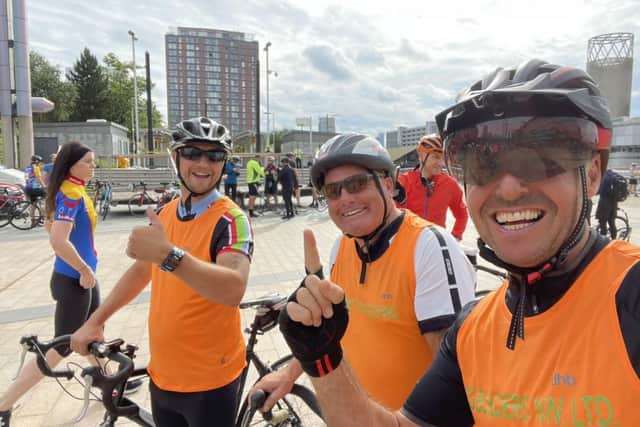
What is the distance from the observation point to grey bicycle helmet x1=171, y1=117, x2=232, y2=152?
253 centimetres

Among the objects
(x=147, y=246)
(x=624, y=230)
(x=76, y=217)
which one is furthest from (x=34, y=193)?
(x=624, y=230)

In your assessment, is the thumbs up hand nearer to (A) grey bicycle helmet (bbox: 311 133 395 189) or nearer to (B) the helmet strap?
(A) grey bicycle helmet (bbox: 311 133 395 189)

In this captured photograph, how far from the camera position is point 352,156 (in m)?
1.94

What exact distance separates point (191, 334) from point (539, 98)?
1.94m

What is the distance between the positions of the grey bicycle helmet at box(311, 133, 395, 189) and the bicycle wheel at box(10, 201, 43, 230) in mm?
13580

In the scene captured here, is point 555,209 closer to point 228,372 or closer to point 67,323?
point 228,372

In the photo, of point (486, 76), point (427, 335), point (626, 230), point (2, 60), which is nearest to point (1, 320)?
point (427, 335)

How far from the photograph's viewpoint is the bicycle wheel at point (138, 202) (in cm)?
1453

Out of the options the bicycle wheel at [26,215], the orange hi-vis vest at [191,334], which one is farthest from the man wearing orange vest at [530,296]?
the bicycle wheel at [26,215]

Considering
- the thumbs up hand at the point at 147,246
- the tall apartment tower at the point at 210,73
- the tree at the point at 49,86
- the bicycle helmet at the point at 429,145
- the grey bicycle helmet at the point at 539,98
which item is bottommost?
the thumbs up hand at the point at 147,246

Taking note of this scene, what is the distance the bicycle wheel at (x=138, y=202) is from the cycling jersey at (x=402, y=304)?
14435mm

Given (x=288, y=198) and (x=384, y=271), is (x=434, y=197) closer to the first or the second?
(x=384, y=271)

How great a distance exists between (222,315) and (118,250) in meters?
8.28

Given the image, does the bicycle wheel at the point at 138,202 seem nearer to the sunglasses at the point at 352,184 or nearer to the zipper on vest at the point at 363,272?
the sunglasses at the point at 352,184
